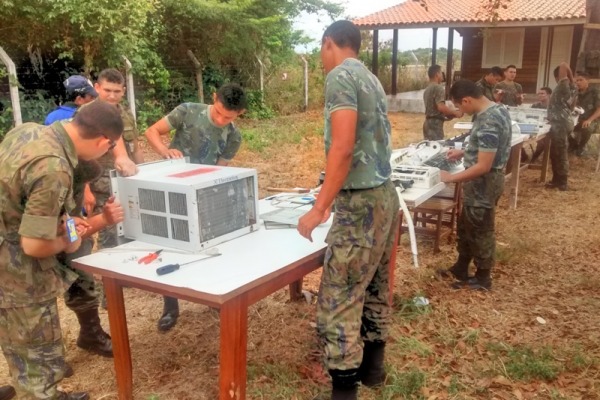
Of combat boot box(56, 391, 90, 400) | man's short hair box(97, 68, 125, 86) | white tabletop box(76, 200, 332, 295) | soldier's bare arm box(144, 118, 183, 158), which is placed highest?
man's short hair box(97, 68, 125, 86)

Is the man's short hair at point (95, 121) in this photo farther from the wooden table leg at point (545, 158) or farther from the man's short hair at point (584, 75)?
the man's short hair at point (584, 75)

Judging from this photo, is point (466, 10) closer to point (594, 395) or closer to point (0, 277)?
point (594, 395)

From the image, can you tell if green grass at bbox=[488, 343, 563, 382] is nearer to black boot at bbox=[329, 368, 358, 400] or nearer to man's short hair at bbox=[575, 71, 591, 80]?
black boot at bbox=[329, 368, 358, 400]

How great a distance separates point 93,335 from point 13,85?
613 cm

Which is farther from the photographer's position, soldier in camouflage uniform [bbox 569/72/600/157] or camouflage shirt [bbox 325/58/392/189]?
soldier in camouflage uniform [bbox 569/72/600/157]

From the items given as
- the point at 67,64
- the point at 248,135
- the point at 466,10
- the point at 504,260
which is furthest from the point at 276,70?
the point at 504,260

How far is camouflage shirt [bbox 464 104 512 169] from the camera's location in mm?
4324

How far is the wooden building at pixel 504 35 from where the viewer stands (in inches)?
629

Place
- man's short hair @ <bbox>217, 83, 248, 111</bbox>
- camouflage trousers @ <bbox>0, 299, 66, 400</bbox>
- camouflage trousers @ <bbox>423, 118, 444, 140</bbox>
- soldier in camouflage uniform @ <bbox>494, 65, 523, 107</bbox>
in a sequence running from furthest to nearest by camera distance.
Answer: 1. soldier in camouflage uniform @ <bbox>494, 65, 523, 107</bbox>
2. camouflage trousers @ <bbox>423, 118, 444, 140</bbox>
3. man's short hair @ <bbox>217, 83, 248, 111</bbox>
4. camouflage trousers @ <bbox>0, 299, 66, 400</bbox>

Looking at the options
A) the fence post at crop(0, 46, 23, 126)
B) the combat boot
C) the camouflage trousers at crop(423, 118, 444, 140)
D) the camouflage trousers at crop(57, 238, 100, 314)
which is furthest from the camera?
the fence post at crop(0, 46, 23, 126)

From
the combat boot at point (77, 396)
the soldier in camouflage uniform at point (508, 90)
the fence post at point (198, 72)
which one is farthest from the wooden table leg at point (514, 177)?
the fence post at point (198, 72)

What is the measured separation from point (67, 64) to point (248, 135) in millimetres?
3822

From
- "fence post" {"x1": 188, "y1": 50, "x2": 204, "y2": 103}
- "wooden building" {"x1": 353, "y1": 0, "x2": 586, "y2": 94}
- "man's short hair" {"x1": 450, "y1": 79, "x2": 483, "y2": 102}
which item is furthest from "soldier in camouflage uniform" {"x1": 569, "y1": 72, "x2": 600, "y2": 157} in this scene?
"fence post" {"x1": 188, "y1": 50, "x2": 204, "y2": 103}

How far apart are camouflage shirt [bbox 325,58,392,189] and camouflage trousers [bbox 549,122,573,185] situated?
20.6 ft
